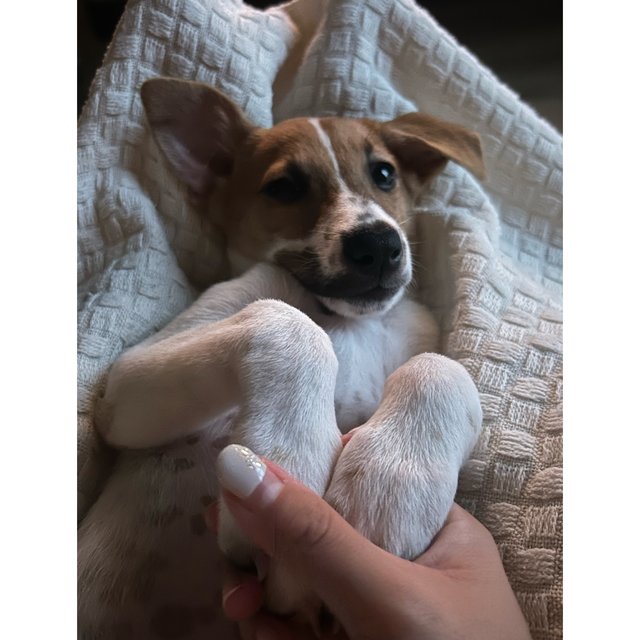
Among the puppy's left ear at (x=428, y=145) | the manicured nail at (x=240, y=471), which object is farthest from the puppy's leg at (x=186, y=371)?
the puppy's left ear at (x=428, y=145)

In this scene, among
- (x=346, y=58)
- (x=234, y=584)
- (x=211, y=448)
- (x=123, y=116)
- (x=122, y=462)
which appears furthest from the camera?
(x=346, y=58)

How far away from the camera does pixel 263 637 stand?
2.43ft

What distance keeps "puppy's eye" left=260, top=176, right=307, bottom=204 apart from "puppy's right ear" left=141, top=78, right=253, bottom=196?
0.45 ft

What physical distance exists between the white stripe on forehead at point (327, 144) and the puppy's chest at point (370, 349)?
232 mm

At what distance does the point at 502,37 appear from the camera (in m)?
1.15

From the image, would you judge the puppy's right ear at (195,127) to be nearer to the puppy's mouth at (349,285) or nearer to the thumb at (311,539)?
the puppy's mouth at (349,285)

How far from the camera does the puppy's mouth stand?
0.95 meters

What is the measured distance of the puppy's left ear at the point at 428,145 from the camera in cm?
117

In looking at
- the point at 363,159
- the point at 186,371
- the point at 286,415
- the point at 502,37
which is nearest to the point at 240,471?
the point at 286,415

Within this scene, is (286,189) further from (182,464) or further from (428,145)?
(182,464)

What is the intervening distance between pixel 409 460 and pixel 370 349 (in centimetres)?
28
